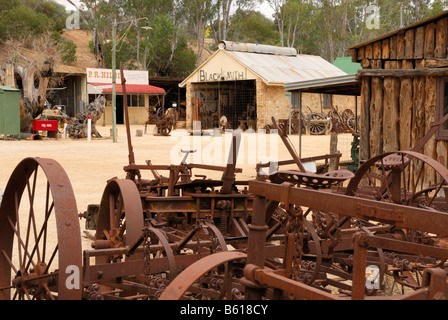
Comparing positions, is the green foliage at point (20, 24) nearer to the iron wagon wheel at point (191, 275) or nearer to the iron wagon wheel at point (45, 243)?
the iron wagon wheel at point (45, 243)

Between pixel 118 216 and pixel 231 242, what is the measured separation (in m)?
1.11

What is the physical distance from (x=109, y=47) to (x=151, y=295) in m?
47.0

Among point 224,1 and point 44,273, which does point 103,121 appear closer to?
point 224,1

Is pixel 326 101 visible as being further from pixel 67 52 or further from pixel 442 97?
pixel 442 97

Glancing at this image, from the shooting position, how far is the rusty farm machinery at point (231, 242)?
2.44 meters

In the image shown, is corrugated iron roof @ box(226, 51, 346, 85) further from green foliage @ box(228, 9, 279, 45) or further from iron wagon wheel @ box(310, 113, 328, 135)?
green foliage @ box(228, 9, 279, 45)

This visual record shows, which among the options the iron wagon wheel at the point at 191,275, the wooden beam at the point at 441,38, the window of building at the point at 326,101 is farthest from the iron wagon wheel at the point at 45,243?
the window of building at the point at 326,101

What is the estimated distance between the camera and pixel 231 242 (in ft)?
14.8

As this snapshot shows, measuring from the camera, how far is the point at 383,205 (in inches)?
89.0

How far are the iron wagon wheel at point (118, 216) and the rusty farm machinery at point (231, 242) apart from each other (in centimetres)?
1

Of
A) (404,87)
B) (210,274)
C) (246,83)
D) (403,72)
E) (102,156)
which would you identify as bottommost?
(102,156)

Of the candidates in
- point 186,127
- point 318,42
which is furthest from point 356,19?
point 186,127

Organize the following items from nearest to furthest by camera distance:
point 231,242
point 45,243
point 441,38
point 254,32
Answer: point 45,243, point 231,242, point 441,38, point 254,32

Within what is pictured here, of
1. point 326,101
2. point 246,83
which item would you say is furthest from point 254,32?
point 326,101
